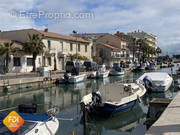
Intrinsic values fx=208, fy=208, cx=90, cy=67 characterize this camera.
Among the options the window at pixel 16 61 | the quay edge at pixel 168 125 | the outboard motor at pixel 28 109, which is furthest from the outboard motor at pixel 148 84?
the window at pixel 16 61

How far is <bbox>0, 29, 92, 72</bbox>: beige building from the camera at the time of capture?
39.5 m

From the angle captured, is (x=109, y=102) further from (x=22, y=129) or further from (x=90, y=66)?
(x=90, y=66)

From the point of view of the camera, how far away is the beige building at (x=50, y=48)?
39.5 metres

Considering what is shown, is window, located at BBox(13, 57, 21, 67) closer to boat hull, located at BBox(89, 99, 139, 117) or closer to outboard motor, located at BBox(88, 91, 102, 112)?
outboard motor, located at BBox(88, 91, 102, 112)

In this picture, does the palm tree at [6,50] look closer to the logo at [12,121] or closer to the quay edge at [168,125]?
the logo at [12,121]

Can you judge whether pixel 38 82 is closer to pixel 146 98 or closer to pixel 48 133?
pixel 146 98

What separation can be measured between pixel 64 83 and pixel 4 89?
9.70 meters

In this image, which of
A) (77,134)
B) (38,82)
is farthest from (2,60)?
(77,134)

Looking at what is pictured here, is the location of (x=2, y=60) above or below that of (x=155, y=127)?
above

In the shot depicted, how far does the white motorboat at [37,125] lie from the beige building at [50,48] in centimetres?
3018

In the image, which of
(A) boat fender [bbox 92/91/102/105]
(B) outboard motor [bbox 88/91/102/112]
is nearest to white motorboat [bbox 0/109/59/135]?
(B) outboard motor [bbox 88/91/102/112]

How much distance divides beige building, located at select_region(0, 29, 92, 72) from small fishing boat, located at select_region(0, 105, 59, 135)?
3017 centimetres

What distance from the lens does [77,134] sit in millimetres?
10859

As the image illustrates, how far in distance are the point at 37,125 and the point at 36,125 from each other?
1.6 inches
